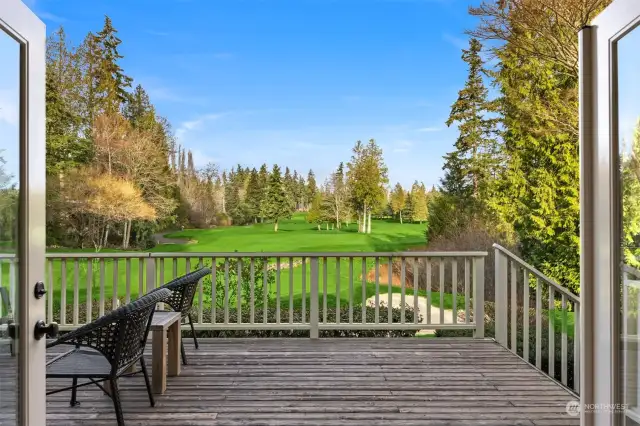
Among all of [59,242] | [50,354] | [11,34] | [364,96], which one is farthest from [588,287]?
[59,242]

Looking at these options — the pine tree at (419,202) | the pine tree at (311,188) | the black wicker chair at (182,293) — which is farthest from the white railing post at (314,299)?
the pine tree at (419,202)

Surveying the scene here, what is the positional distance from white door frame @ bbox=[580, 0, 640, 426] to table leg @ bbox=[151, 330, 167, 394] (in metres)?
2.55

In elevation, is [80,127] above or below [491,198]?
above

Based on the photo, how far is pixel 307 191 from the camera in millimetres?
10016

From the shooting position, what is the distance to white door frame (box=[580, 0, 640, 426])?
147 centimetres

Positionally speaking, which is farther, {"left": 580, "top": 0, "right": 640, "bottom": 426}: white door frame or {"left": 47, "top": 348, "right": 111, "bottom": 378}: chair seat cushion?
{"left": 47, "top": 348, "right": 111, "bottom": 378}: chair seat cushion

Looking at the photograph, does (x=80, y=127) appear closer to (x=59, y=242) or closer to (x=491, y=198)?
(x=59, y=242)

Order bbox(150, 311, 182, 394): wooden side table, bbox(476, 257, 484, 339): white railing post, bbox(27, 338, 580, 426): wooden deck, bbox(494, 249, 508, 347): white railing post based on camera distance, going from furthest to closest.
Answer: bbox(476, 257, 484, 339): white railing post < bbox(494, 249, 508, 347): white railing post < bbox(150, 311, 182, 394): wooden side table < bbox(27, 338, 580, 426): wooden deck

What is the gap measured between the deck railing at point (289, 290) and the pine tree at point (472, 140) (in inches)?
79.9

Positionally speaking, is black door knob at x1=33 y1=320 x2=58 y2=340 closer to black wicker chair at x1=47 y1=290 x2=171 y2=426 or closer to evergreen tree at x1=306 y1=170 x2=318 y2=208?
black wicker chair at x1=47 y1=290 x2=171 y2=426

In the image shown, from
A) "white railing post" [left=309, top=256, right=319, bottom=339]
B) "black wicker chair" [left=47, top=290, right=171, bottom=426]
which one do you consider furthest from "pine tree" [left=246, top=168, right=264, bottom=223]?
"black wicker chair" [left=47, top=290, right=171, bottom=426]

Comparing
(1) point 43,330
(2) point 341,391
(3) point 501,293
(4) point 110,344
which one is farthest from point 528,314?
(1) point 43,330

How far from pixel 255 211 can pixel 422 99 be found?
4.56m

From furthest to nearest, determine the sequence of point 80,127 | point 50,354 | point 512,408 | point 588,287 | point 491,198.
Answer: point 491,198 < point 80,127 < point 50,354 < point 512,408 < point 588,287
